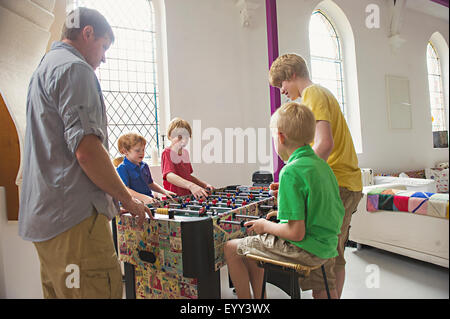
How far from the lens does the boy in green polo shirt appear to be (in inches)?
44.4

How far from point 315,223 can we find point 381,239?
384 millimetres

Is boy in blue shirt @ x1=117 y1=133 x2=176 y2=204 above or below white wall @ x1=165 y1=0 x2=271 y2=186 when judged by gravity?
below

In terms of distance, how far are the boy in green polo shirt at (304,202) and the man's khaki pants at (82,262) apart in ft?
2.13

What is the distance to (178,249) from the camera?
1422mm

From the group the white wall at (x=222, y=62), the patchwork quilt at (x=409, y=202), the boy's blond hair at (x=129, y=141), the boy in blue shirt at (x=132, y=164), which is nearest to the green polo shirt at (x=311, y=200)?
the patchwork quilt at (x=409, y=202)

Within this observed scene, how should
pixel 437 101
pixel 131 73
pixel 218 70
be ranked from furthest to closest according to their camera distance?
pixel 218 70
pixel 131 73
pixel 437 101

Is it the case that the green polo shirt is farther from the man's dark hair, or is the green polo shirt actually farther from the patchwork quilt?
the man's dark hair

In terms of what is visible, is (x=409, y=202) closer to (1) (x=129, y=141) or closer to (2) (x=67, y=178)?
(2) (x=67, y=178)

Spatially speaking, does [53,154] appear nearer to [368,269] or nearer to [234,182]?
[368,269]

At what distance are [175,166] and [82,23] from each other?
1513 mm

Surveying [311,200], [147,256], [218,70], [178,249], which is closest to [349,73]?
[311,200]

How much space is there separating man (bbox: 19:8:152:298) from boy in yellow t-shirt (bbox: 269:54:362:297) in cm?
90

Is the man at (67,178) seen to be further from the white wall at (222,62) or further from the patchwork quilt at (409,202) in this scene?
the white wall at (222,62)

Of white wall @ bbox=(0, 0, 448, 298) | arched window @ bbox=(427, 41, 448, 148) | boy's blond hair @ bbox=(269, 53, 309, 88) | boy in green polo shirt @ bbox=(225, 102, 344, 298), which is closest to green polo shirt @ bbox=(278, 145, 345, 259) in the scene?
boy in green polo shirt @ bbox=(225, 102, 344, 298)
